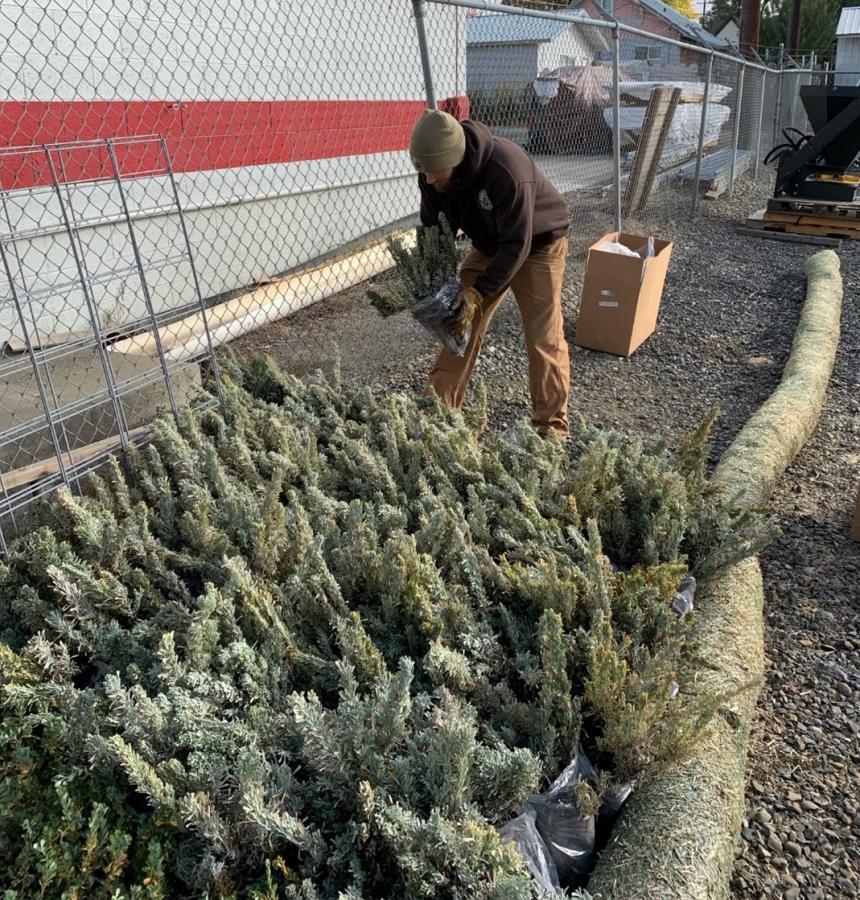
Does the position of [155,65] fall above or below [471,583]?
above

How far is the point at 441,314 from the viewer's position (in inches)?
152

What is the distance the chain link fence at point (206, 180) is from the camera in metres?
3.56

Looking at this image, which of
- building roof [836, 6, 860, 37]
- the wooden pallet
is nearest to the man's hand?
the wooden pallet

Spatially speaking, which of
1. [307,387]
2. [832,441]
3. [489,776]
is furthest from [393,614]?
[832,441]

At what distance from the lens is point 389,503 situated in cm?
310

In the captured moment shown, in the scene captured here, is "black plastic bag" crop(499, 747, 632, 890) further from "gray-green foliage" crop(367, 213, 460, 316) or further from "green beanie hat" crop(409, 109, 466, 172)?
"gray-green foliage" crop(367, 213, 460, 316)

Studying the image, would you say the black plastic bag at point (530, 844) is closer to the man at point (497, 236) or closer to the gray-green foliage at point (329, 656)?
the gray-green foliage at point (329, 656)

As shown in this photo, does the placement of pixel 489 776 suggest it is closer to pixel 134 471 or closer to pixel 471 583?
pixel 471 583

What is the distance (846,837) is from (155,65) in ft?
18.4

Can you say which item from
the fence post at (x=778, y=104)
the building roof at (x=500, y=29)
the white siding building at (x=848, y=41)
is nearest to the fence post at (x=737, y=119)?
the fence post at (x=778, y=104)

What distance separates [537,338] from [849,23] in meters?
36.9

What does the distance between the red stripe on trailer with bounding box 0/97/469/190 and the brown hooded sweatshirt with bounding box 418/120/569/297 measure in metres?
1.62

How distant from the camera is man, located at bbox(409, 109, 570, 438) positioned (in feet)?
11.6

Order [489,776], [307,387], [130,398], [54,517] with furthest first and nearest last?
[307,387], [130,398], [54,517], [489,776]
